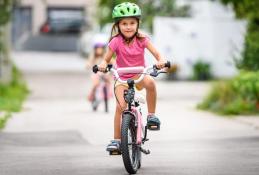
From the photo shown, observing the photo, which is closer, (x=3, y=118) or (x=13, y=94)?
(x=3, y=118)

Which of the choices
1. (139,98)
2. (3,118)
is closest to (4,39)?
(3,118)

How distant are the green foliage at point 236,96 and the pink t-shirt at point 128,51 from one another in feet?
22.8

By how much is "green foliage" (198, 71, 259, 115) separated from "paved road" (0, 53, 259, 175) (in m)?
0.41

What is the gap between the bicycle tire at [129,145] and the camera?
1023 cm

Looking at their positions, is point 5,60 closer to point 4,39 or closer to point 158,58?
point 4,39

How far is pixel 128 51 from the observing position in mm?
10945

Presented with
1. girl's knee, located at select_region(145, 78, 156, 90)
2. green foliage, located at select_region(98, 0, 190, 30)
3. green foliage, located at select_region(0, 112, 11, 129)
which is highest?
girl's knee, located at select_region(145, 78, 156, 90)

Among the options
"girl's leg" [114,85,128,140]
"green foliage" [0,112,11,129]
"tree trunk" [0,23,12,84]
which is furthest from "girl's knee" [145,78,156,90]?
"tree trunk" [0,23,12,84]

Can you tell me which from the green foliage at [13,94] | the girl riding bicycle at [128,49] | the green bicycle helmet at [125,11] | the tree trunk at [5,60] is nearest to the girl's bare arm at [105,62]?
the girl riding bicycle at [128,49]

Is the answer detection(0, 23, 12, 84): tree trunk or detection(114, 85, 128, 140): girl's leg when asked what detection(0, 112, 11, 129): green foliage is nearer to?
detection(114, 85, 128, 140): girl's leg

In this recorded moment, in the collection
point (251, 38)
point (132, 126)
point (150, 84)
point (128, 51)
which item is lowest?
point (132, 126)

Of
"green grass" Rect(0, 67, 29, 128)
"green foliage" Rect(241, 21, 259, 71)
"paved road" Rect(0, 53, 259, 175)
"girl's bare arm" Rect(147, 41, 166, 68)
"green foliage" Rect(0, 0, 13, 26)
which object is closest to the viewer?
"girl's bare arm" Rect(147, 41, 166, 68)

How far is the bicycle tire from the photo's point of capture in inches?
403

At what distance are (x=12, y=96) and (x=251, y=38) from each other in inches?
304
